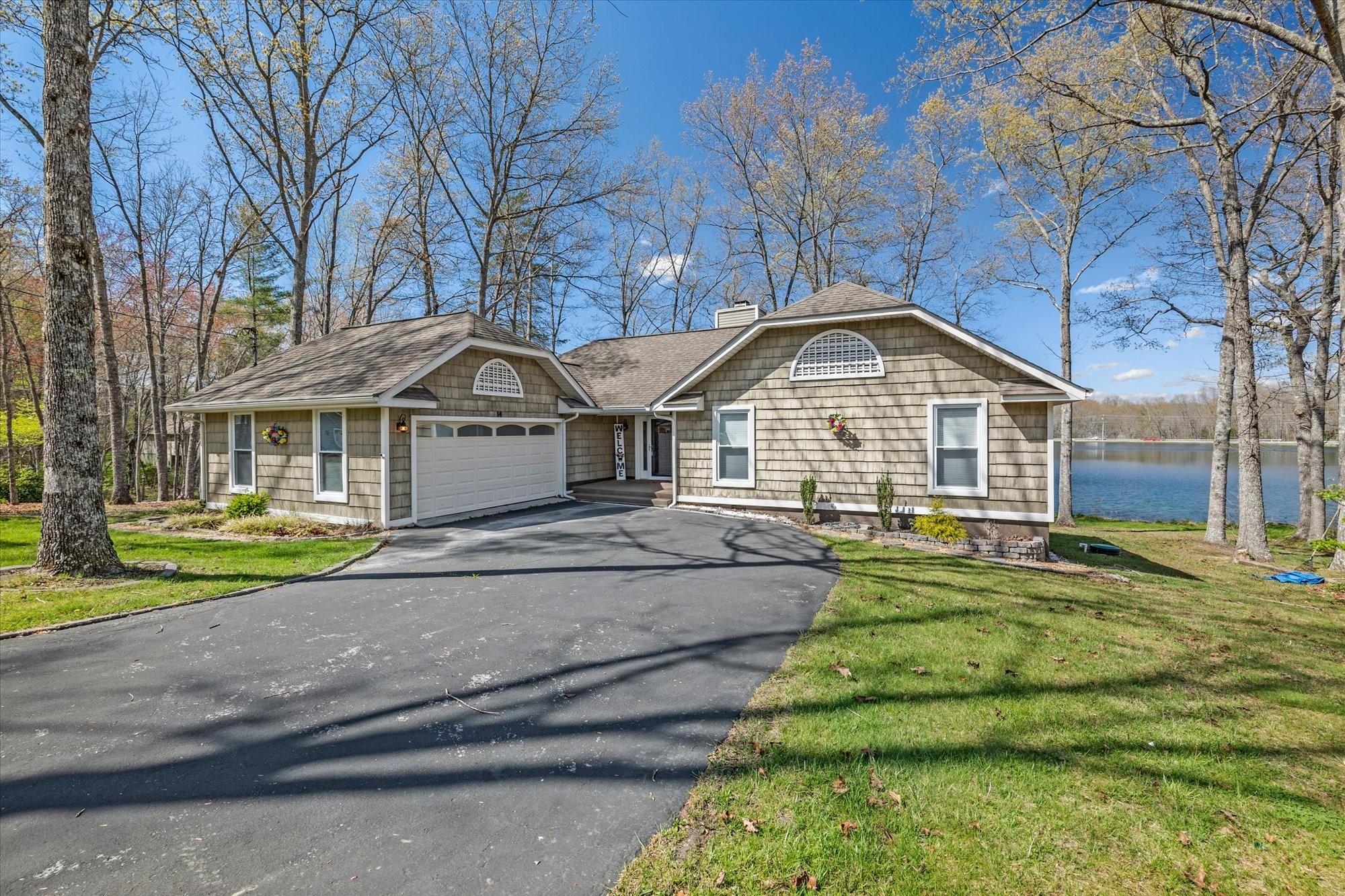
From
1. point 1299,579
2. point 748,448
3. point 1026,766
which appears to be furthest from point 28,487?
point 1299,579

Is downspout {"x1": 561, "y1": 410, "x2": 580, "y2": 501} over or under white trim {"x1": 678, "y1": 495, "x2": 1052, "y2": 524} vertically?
over

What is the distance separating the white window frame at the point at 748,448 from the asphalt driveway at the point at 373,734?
5.70 meters

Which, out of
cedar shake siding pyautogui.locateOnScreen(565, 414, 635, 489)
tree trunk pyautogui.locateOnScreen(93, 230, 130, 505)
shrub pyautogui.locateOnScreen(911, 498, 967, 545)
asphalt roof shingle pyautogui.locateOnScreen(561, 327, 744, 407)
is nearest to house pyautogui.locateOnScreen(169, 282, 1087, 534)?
shrub pyautogui.locateOnScreen(911, 498, 967, 545)

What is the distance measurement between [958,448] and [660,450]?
28.9 ft

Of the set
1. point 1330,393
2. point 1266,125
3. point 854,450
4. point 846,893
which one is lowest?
point 846,893

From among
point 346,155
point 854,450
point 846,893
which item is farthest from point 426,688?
point 346,155

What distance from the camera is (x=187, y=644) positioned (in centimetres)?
470

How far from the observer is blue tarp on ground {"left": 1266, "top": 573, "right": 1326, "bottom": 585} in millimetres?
8078

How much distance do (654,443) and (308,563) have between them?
10507mm

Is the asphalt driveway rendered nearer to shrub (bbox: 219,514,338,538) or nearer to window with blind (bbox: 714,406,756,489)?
shrub (bbox: 219,514,338,538)

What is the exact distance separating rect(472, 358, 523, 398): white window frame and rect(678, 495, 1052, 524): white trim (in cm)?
466

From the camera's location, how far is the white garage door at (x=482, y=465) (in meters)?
11.1

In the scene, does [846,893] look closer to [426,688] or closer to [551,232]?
[426,688]

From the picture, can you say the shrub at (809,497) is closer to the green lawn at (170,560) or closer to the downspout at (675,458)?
the downspout at (675,458)
